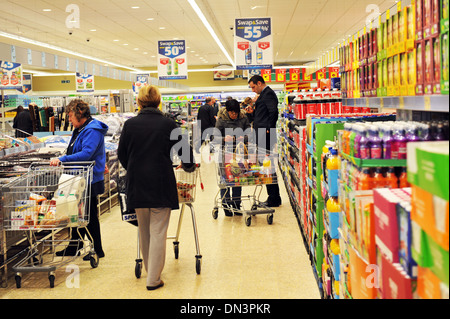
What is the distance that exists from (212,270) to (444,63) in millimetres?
3308

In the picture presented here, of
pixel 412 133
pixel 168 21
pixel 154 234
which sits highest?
pixel 168 21

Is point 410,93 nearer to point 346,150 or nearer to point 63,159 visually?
point 346,150

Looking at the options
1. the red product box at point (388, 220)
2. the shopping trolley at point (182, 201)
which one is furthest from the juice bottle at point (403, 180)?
the shopping trolley at point (182, 201)

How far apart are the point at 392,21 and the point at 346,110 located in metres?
3.42

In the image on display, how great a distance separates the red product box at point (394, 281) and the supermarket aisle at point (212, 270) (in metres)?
2.34

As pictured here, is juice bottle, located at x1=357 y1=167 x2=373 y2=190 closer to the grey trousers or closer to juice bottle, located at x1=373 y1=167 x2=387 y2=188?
juice bottle, located at x1=373 y1=167 x2=387 y2=188

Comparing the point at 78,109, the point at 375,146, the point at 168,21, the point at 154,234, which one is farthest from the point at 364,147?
the point at 168,21

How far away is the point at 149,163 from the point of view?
4062mm

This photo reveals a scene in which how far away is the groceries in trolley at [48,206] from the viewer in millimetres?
4359

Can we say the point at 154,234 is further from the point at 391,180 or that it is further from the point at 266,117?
the point at 266,117

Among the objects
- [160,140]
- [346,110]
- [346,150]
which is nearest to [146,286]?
[160,140]

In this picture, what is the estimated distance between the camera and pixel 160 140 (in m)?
4.09

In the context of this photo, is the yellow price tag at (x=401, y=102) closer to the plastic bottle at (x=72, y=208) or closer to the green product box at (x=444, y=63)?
the green product box at (x=444, y=63)

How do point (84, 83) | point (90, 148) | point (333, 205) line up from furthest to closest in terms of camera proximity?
point (84, 83) < point (90, 148) < point (333, 205)
